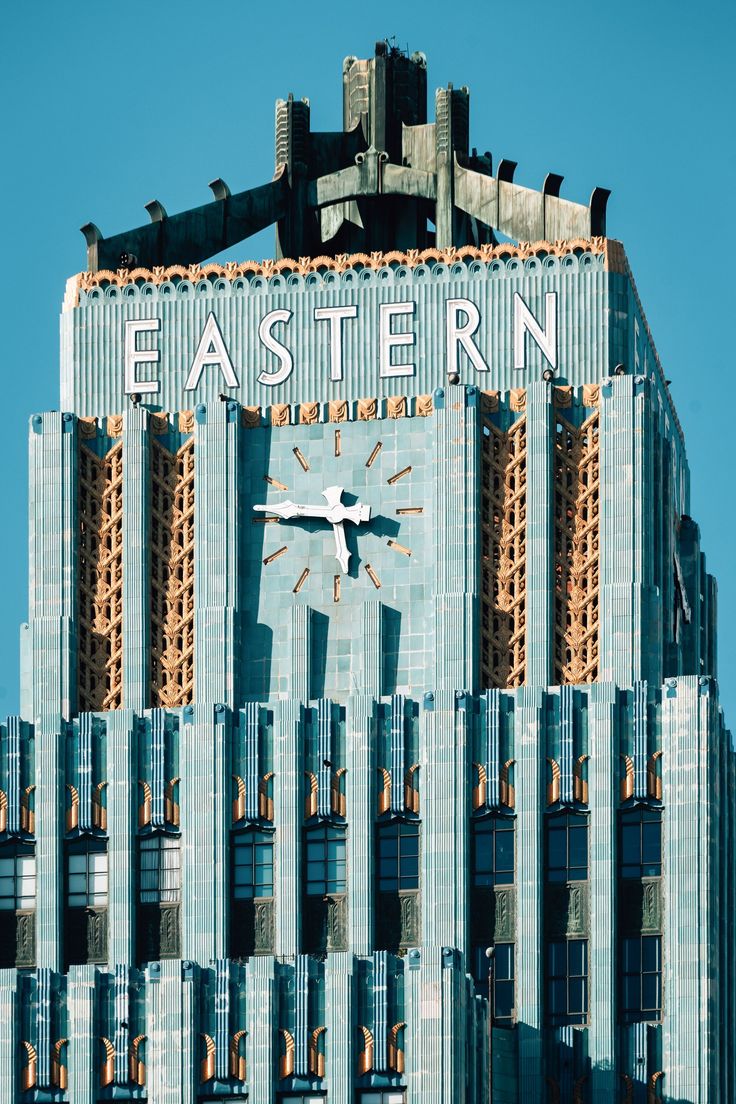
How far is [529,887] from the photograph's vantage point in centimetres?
15900

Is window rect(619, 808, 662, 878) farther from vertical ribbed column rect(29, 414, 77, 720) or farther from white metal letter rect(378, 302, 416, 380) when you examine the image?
vertical ribbed column rect(29, 414, 77, 720)

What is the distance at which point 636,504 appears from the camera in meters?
163

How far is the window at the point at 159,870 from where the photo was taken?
16150 centimetres

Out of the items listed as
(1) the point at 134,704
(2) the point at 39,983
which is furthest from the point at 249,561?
(2) the point at 39,983

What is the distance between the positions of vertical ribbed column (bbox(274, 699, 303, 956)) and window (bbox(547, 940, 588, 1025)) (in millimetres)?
9009

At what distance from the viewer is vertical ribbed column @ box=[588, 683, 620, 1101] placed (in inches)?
6181

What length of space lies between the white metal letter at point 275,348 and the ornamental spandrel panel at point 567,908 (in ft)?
72.6

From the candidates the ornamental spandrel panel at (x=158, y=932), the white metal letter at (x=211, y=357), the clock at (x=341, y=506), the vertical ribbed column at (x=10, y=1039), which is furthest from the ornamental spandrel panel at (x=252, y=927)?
the white metal letter at (x=211, y=357)

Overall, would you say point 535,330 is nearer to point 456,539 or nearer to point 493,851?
point 456,539

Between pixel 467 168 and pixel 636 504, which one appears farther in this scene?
pixel 467 168

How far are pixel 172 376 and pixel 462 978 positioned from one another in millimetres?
28082

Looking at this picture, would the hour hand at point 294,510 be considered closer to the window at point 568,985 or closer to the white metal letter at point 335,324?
the white metal letter at point 335,324

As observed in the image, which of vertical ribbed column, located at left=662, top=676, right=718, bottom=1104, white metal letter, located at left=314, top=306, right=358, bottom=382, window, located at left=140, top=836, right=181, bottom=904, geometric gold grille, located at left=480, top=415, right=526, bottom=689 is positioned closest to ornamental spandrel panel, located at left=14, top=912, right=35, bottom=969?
window, located at left=140, top=836, right=181, bottom=904

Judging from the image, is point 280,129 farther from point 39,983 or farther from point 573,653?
point 39,983
